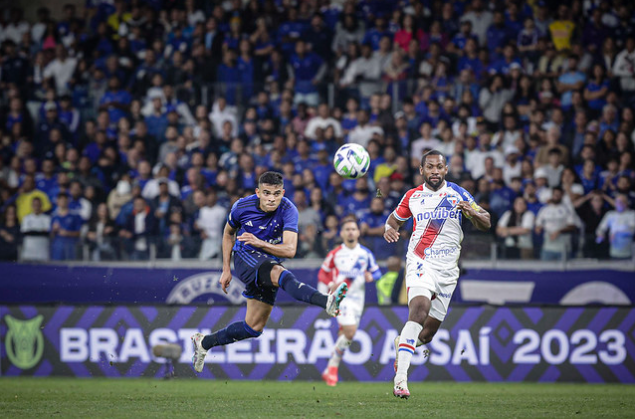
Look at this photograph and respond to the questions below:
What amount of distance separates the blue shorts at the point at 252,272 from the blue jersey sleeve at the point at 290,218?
403mm

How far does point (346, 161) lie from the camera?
39.1 ft

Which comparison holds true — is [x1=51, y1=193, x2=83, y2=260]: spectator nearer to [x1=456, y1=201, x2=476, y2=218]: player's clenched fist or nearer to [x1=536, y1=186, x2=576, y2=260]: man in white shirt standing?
[x1=536, y1=186, x2=576, y2=260]: man in white shirt standing

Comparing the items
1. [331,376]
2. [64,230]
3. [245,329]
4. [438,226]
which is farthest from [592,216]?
[64,230]

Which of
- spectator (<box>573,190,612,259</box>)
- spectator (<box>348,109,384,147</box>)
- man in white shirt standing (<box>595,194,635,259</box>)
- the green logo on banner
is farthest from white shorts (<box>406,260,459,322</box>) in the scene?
spectator (<box>348,109,384,147</box>)

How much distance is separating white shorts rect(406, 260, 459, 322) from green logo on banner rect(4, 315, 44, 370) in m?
7.16

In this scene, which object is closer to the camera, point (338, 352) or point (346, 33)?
point (338, 352)

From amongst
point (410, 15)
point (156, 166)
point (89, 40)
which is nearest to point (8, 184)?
point (156, 166)

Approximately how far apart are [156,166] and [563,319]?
8694 millimetres

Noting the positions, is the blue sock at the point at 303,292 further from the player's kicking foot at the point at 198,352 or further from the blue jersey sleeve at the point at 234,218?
the player's kicking foot at the point at 198,352

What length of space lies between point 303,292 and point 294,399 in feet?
6.19

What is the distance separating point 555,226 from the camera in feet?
51.4

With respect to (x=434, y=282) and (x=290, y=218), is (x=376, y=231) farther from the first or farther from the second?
(x=434, y=282)

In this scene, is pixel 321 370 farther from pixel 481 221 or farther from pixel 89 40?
pixel 89 40

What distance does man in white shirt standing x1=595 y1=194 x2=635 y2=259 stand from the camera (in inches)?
585
